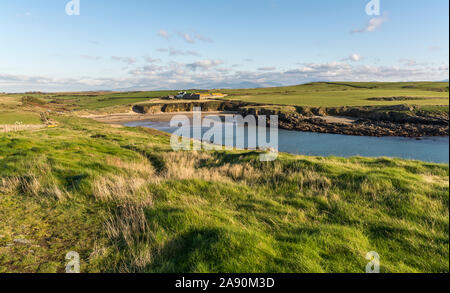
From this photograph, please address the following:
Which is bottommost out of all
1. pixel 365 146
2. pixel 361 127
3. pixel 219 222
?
pixel 365 146

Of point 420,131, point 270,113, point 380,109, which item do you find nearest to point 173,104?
point 270,113

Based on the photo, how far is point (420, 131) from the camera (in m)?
48.1

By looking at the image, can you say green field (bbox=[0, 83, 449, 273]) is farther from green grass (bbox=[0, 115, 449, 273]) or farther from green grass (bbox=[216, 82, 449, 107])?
green grass (bbox=[216, 82, 449, 107])

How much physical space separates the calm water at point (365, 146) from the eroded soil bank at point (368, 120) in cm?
440

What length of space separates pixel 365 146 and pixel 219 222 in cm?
4401

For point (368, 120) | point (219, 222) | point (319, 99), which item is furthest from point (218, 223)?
point (319, 99)

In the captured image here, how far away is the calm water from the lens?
1362 inches

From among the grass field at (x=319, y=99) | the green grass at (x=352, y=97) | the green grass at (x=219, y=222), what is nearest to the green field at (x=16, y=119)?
the grass field at (x=319, y=99)

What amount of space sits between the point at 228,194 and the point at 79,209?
4.78m

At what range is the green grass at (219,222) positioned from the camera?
4484 mm

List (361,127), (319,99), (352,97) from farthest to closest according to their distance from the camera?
(352,97)
(319,99)
(361,127)

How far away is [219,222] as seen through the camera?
5.90 metres

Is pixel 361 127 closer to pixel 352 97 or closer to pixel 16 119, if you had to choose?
pixel 352 97
